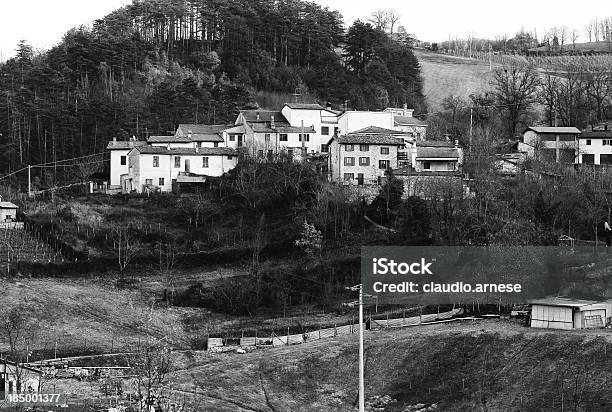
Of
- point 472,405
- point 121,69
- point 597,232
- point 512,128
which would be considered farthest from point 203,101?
point 472,405

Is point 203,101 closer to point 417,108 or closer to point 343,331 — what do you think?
point 417,108

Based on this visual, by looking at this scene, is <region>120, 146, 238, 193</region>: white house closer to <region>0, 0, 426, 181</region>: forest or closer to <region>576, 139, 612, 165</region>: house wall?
<region>0, 0, 426, 181</region>: forest

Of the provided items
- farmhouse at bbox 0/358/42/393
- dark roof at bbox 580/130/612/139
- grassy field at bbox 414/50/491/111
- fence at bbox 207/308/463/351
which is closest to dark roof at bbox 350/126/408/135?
dark roof at bbox 580/130/612/139

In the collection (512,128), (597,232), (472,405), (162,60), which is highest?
(162,60)

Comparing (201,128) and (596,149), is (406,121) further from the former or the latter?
(201,128)

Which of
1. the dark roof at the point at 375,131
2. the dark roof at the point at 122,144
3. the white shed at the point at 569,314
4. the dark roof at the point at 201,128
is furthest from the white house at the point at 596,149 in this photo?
the dark roof at the point at 122,144

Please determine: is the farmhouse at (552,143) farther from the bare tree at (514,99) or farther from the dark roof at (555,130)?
the bare tree at (514,99)
